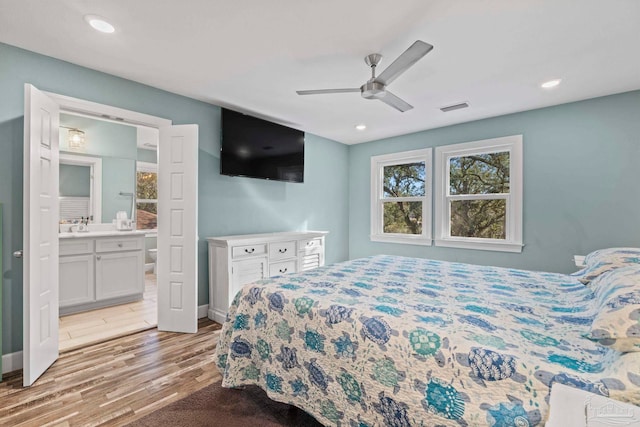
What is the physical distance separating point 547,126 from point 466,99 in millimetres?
1104

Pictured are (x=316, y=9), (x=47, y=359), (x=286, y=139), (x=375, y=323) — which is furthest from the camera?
(x=286, y=139)

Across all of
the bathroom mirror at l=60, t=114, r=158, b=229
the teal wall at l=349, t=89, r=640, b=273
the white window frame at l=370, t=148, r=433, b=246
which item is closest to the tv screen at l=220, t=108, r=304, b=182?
the white window frame at l=370, t=148, r=433, b=246

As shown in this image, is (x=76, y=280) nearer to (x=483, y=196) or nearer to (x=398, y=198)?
(x=398, y=198)

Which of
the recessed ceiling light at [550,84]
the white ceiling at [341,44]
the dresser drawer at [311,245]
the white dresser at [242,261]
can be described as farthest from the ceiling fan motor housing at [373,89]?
the dresser drawer at [311,245]

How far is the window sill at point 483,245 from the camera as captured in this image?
3.65 m

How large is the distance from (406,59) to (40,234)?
9.49 ft

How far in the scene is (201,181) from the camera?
339 centimetres

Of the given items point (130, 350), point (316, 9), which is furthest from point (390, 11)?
point (130, 350)

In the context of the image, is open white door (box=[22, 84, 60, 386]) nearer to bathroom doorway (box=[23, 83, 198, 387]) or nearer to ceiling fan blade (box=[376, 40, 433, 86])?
bathroom doorway (box=[23, 83, 198, 387])

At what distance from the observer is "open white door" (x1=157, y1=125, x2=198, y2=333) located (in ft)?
9.91

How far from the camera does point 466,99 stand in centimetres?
323

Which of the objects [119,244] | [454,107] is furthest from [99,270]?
[454,107]

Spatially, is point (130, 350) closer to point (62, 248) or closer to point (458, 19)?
point (62, 248)

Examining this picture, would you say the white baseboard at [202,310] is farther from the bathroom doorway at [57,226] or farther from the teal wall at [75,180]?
the teal wall at [75,180]
